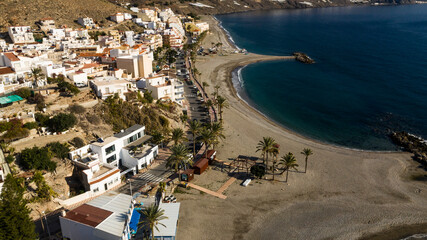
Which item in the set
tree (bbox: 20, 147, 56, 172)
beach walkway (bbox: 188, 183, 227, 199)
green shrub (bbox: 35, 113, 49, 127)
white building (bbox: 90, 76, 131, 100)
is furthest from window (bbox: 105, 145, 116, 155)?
white building (bbox: 90, 76, 131, 100)

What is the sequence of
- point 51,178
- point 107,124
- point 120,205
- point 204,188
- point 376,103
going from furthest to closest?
point 376,103, point 107,124, point 204,188, point 51,178, point 120,205

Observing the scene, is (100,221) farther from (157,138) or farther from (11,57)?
(11,57)

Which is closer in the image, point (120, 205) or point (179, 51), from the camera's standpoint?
point (120, 205)

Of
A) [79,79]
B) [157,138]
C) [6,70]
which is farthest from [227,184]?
[6,70]

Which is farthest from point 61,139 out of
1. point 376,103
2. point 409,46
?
point 409,46

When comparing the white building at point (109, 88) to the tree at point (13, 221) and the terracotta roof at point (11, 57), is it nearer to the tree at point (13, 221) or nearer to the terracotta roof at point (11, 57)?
the terracotta roof at point (11, 57)

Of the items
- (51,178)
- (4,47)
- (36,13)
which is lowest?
(51,178)

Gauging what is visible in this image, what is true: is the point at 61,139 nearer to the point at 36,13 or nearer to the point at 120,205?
the point at 120,205

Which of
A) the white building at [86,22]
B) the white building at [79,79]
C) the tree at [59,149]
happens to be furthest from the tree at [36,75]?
the white building at [86,22]
